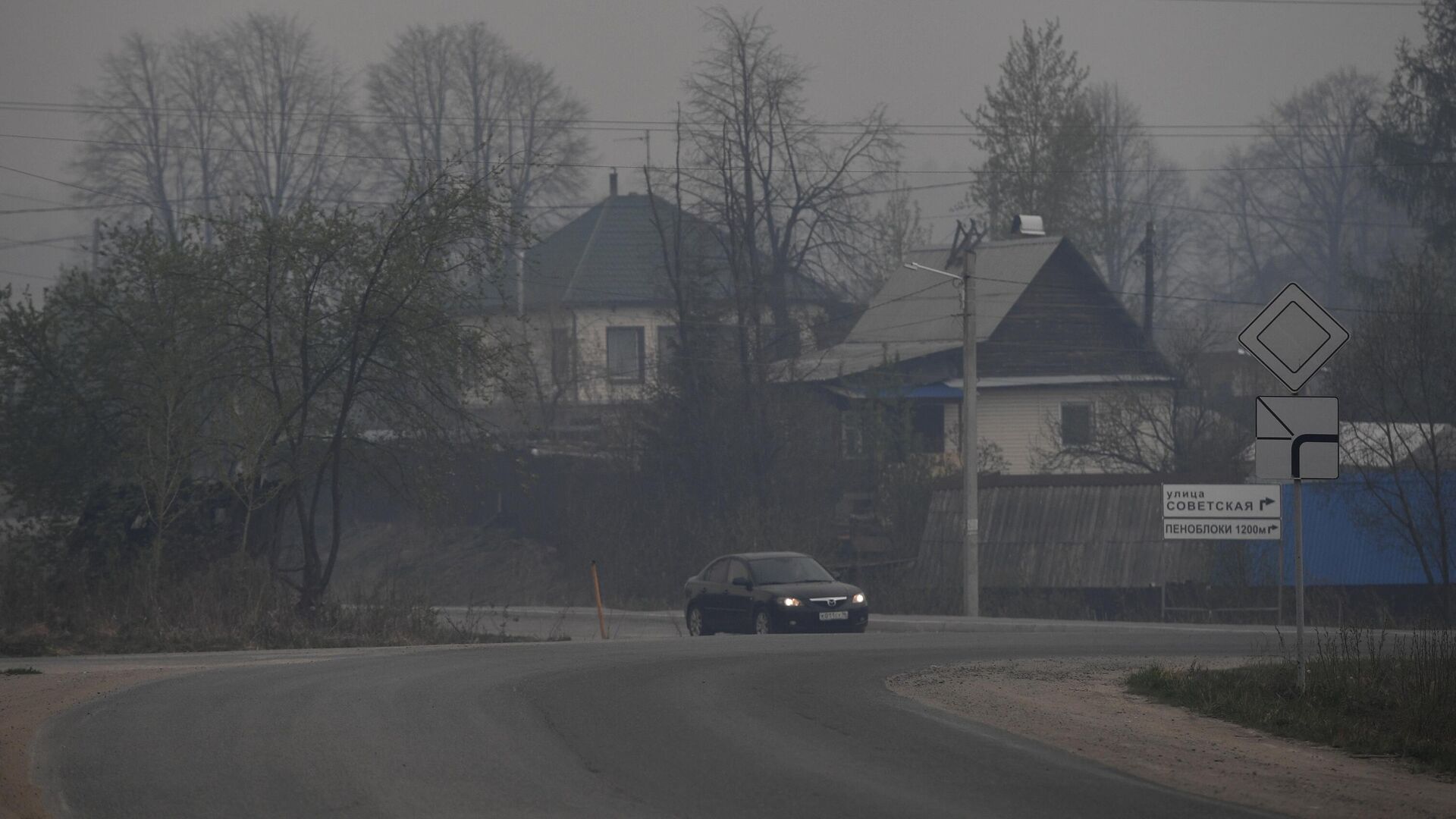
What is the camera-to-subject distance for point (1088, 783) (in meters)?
8.65

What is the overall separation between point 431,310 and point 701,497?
17.3 meters

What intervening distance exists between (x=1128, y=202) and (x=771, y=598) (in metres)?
60.1

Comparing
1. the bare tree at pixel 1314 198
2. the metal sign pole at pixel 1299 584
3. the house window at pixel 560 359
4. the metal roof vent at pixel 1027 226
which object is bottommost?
the metal sign pole at pixel 1299 584

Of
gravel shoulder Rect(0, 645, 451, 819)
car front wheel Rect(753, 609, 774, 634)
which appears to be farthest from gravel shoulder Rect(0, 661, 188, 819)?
car front wheel Rect(753, 609, 774, 634)

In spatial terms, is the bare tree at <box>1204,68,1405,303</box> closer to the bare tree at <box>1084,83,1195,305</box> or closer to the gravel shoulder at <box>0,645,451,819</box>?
the bare tree at <box>1084,83,1195,305</box>

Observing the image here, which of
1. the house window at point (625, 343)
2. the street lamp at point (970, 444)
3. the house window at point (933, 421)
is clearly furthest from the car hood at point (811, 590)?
the house window at point (625, 343)

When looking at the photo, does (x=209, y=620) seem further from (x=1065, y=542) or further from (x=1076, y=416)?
(x=1076, y=416)

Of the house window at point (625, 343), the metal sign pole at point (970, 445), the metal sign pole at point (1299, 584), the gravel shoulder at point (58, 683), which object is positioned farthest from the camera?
the house window at point (625, 343)

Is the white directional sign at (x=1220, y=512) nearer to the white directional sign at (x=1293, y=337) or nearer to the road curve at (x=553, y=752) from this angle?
the road curve at (x=553, y=752)

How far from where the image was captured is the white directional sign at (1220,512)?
28.8 m

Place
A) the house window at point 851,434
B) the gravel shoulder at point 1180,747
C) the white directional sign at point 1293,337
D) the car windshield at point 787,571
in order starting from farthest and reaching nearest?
1. the house window at point 851,434
2. the car windshield at point 787,571
3. the white directional sign at point 1293,337
4. the gravel shoulder at point 1180,747

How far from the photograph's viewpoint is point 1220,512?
94.9 feet

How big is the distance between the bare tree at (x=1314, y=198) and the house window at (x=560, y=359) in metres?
39.8

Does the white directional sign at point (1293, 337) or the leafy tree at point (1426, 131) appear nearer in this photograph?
the white directional sign at point (1293, 337)
